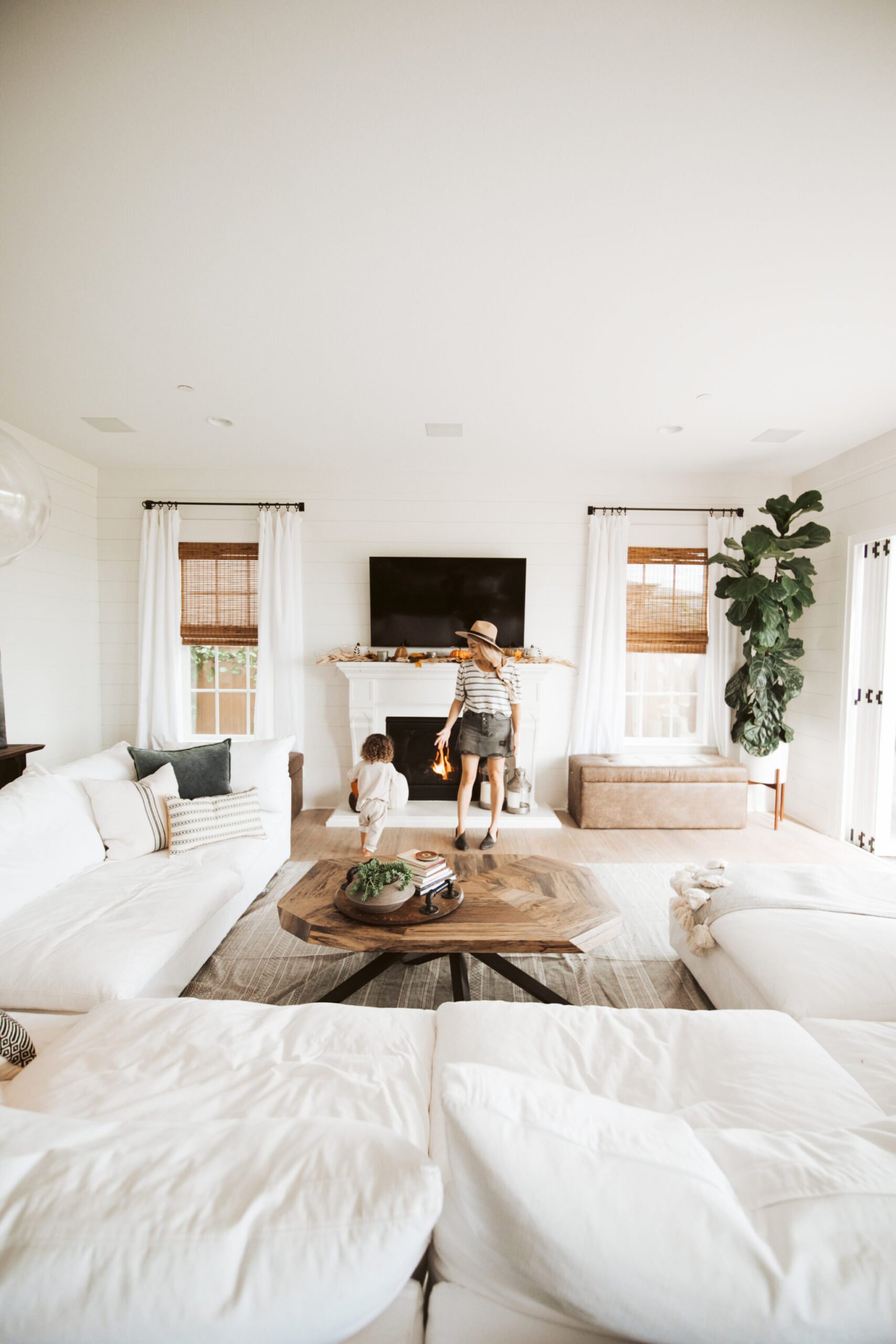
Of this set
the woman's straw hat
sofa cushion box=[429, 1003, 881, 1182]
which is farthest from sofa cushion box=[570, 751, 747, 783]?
sofa cushion box=[429, 1003, 881, 1182]

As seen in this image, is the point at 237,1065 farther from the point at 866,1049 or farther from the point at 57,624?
the point at 57,624

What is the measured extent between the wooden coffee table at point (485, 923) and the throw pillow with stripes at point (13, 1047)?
78 centimetres

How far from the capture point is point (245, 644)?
17.1 feet

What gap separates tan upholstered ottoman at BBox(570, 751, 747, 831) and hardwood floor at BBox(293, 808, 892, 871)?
0.25ft

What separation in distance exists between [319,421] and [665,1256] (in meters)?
4.21

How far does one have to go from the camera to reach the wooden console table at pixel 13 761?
12.5ft

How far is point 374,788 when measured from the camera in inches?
124

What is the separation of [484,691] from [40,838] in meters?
2.57

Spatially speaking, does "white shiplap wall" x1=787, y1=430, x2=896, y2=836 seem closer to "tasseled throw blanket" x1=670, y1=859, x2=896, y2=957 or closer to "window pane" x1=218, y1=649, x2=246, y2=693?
"tasseled throw blanket" x1=670, y1=859, x2=896, y2=957

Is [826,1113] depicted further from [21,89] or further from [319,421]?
[319,421]

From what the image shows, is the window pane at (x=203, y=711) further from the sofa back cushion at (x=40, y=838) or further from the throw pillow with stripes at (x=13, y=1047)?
the throw pillow with stripes at (x=13, y=1047)

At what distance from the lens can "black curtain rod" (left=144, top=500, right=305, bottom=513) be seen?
5.07 m

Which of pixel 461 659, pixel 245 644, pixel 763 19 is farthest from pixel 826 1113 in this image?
pixel 245 644

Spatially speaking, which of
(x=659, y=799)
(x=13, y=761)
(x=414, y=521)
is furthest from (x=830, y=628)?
(x=13, y=761)
